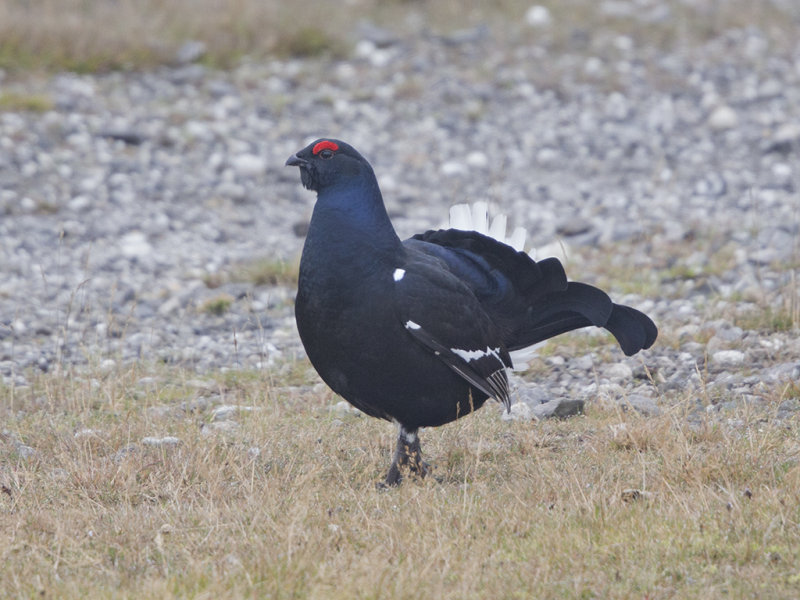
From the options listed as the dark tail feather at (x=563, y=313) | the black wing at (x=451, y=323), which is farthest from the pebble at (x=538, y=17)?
the black wing at (x=451, y=323)

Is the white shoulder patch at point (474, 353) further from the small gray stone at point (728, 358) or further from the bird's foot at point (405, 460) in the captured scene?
the small gray stone at point (728, 358)

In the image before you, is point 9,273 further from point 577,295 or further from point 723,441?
point 723,441

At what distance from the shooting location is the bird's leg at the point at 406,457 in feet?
18.8

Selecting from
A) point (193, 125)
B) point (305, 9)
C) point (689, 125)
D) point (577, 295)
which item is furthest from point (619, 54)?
point (577, 295)

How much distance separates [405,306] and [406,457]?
2.80 ft

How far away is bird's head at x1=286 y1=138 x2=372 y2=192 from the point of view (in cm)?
570

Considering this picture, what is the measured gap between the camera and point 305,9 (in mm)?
16203

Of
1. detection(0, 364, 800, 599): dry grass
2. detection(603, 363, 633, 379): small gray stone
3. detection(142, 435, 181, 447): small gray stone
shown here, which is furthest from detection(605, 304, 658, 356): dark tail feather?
detection(142, 435, 181, 447): small gray stone

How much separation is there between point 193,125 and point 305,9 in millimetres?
3728

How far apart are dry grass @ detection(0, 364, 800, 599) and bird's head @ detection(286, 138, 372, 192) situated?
1.41m

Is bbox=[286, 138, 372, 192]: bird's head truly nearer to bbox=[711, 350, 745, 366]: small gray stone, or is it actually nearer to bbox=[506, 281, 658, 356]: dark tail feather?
bbox=[506, 281, 658, 356]: dark tail feather

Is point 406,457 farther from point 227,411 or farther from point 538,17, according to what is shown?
point 538,17

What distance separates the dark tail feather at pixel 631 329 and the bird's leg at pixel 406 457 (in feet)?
4.19

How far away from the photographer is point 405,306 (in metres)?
5.45
